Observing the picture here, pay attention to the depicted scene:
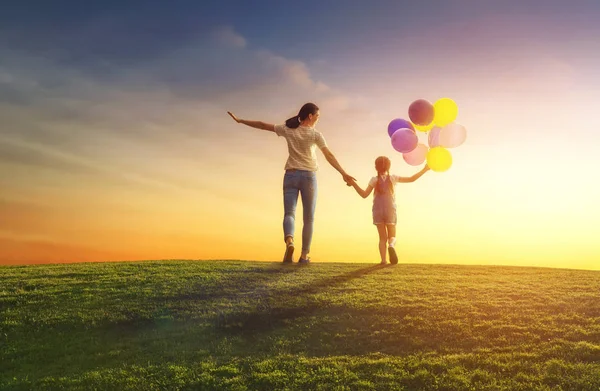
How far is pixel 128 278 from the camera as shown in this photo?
1391cm

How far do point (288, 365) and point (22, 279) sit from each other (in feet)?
31.1

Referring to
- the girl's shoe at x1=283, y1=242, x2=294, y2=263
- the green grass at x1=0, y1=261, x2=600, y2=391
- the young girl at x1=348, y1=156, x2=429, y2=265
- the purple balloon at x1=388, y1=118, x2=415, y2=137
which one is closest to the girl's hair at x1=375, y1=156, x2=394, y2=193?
the young girl at x1=348, y1=156, x2=429, y2=265

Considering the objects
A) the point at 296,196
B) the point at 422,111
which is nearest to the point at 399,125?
the point at 422,111

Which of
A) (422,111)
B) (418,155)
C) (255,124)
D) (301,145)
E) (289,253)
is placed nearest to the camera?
(301,145)

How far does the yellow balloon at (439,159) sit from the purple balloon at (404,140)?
22.0 inches

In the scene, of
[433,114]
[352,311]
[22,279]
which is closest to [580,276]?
[433,114]

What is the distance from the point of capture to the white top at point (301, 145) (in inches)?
531

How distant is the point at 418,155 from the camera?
50.6ft

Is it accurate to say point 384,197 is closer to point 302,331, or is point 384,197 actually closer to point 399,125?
point 399,125

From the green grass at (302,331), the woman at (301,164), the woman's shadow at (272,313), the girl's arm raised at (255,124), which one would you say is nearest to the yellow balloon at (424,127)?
the woman at (301,164)

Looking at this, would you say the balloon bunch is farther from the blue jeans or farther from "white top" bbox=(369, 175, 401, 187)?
the blue jeans

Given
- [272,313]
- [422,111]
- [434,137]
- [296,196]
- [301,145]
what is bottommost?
[272,313]

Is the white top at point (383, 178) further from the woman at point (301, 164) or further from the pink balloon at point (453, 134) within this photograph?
the woman at point (301, 164)

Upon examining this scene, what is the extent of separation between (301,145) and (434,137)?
13.5 feet
